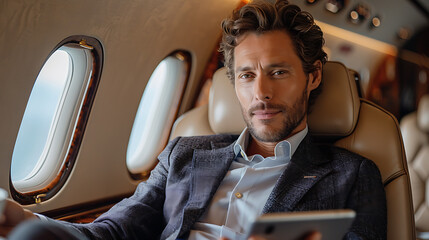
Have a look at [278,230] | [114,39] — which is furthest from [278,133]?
[114,39]

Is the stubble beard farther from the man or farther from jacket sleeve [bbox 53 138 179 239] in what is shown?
jacket sleeve [bbox 53 138 179 239]

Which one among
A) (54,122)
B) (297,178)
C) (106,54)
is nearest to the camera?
(297,178)

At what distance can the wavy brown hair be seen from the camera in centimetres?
167

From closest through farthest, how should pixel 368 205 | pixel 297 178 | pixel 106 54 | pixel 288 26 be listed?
pixel 368 205 → pixel 297 178 → pixel 288 26 → pixel 106 54

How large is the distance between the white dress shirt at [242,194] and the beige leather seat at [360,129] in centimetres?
13

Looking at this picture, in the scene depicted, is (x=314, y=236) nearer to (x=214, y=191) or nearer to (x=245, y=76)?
(x=214, y=191)

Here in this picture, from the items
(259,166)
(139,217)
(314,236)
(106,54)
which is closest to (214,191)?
(259,166)

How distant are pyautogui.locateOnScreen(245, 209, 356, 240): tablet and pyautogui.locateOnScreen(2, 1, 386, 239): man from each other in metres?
0.45

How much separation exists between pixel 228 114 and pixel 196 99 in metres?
1.69

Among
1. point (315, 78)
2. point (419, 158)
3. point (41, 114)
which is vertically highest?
point (41, 114)

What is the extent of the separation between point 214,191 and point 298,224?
718 mm

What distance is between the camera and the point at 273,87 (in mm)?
1610

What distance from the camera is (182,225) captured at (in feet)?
4.79

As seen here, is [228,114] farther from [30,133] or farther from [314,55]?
[30,133]
